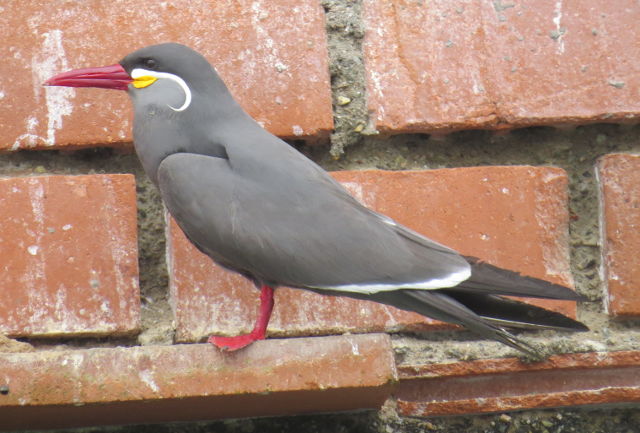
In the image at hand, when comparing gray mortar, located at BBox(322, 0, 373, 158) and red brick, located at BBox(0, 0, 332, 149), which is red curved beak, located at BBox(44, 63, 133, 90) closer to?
red brick, located at BBox(0, 0, 332, 149)

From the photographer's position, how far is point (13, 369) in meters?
1.09

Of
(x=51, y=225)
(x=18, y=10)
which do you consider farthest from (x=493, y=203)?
(x=18, y=10)

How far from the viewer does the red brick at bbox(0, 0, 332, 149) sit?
4.74 feet

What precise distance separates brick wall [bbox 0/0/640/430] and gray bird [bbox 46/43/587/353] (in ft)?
0.30

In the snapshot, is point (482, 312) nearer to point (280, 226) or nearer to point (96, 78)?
point (280, 226)

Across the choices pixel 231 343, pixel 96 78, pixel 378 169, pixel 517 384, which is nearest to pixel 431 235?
pixel 378 169

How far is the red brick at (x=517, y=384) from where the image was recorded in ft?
4.39

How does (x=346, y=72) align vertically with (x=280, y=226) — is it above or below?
above

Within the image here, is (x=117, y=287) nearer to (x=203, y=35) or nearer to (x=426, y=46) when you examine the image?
(x=203, y=35)

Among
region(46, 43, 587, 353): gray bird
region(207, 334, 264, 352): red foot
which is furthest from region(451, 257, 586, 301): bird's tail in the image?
region(207, 334, 264, 352): red foot

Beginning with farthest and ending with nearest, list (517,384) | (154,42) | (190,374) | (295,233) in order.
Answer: (154,42)
(517,384)
(295,233)
(190,374)

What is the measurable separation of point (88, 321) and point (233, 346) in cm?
30

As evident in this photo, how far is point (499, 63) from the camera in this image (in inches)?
57.3

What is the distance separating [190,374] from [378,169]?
438 mm
